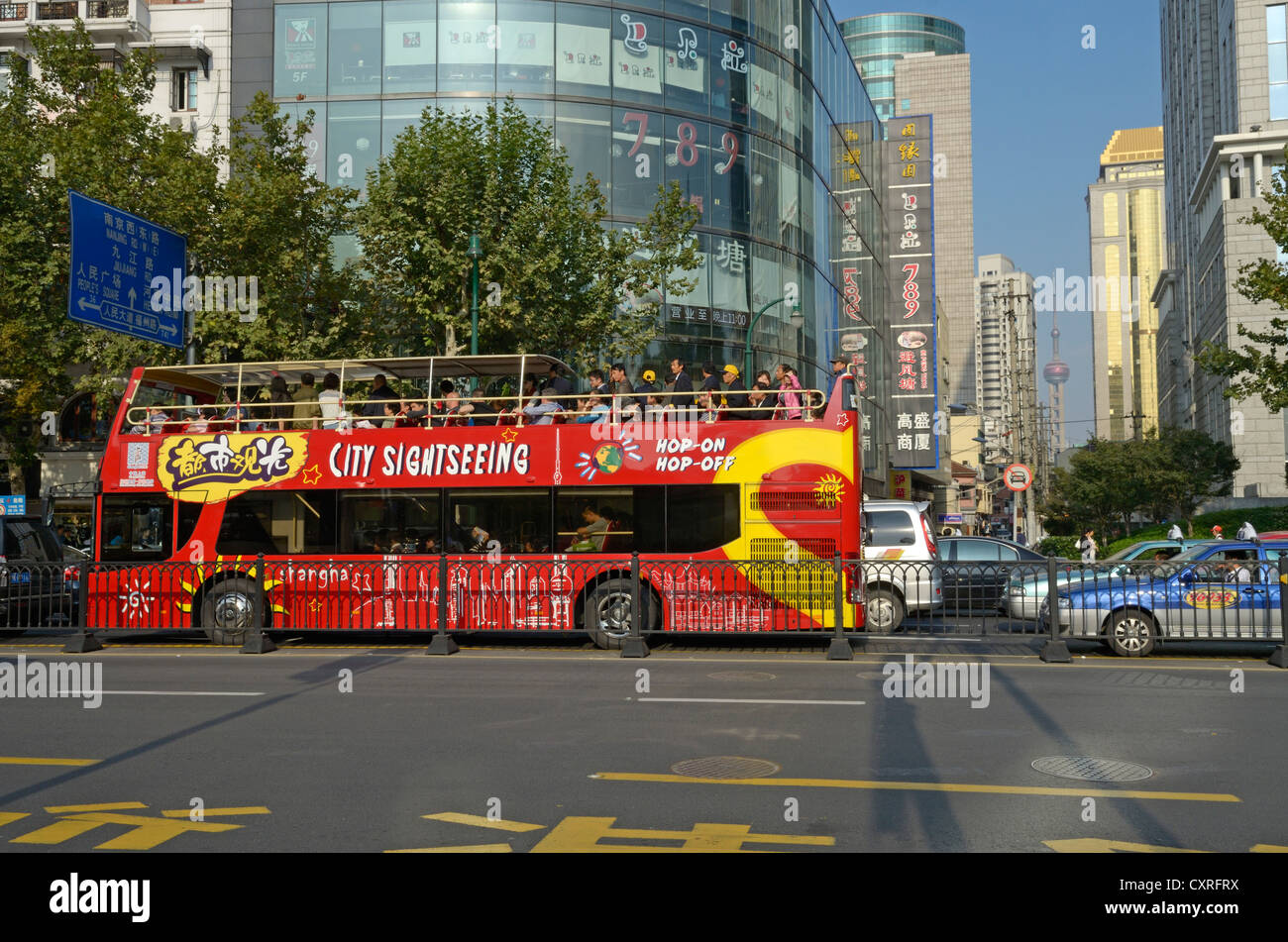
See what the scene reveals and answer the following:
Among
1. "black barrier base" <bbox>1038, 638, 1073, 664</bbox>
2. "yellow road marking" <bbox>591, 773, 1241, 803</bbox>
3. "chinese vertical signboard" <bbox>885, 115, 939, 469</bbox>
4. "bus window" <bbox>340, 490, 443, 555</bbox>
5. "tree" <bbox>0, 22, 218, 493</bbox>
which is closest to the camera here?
"yellow road marking" <bbox>591, 773, 1241, 803</bbox>

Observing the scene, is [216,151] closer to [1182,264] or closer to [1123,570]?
[1123,570]

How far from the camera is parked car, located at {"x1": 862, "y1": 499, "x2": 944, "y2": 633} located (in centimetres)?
1498

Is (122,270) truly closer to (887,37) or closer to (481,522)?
(481,522)

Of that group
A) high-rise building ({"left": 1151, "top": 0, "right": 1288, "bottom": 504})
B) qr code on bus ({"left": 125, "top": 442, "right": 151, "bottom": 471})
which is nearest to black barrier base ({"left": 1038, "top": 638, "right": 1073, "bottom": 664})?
qr code on bus ({"left": 125, "top": 442, "right": 151, "bottom": 471})

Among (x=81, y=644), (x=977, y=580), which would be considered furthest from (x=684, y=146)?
(x=81, y=644)

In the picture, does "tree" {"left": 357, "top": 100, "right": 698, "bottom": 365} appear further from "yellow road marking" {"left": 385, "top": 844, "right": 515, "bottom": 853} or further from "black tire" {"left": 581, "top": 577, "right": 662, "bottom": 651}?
"yellow road marking" {"left": 385, "top": 844, "right": 515, "bottom": 853}

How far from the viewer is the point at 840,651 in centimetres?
1352

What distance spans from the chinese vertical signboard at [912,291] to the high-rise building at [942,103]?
71.8 metres

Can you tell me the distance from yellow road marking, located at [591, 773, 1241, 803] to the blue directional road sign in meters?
15.6

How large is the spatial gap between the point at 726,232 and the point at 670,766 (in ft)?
93.6

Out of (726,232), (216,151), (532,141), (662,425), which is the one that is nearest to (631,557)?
(662,425)

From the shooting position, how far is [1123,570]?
13.2 metres

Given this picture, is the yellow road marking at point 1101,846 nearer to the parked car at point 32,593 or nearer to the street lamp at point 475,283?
the parked car at point 32,593

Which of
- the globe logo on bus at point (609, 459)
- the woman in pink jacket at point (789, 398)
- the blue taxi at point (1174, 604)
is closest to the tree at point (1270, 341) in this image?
the blue taxi at point (1174, 604)
